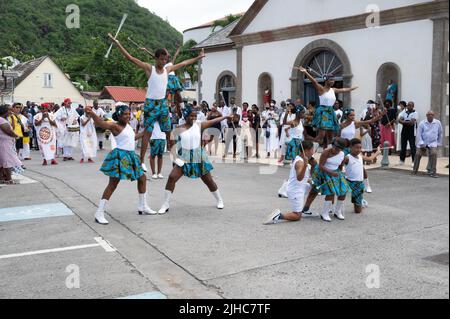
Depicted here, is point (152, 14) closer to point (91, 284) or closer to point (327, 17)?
point (327, 17)

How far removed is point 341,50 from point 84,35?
1768 inches

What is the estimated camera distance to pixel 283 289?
4395 millimetres

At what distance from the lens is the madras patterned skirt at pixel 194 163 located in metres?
7.46

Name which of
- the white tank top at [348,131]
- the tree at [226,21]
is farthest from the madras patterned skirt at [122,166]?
the tree at [226,21]

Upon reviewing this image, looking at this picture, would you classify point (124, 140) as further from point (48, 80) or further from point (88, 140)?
point (48, 80)

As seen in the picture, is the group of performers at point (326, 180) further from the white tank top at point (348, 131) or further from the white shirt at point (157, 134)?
the white shirt at point (157, 134)

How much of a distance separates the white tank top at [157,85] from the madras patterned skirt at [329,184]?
3508mm

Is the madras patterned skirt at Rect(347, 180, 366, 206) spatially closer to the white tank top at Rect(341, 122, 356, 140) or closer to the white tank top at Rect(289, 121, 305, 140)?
the white tank top at Rect(341, 122, 356, 140)

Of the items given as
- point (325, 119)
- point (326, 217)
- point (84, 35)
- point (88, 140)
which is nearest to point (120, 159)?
point (326, 217)

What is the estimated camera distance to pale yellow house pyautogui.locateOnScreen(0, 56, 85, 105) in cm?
5000

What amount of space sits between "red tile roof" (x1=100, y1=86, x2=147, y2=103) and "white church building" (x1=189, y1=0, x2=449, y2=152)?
3191 cm

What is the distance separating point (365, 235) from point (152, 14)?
69.5 metres

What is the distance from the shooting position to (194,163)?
7453 mm
